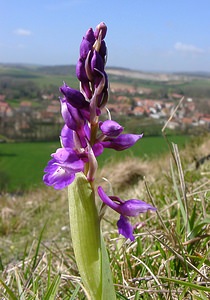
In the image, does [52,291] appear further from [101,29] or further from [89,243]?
[101,29]

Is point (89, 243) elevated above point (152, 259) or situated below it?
above

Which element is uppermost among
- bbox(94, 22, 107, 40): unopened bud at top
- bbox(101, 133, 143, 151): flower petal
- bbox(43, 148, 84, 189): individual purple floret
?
bbox(94, 22, 107, 40): unopened bud at top

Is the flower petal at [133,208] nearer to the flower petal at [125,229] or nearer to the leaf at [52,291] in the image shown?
the flower petal at [125,229]

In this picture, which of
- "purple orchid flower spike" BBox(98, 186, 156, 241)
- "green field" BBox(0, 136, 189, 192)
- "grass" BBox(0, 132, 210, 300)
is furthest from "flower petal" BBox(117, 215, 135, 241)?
"green field" BBox(0, 136, 189, 192)

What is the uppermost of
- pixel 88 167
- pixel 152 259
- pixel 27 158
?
pixel 88 167

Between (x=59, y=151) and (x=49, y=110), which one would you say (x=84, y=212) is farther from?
(x=49, y=110)

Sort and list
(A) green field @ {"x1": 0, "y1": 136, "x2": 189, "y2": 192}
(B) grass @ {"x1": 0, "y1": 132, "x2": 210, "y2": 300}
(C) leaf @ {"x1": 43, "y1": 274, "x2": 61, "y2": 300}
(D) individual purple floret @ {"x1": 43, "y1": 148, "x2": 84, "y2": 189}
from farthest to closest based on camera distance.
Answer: (A) green field @ {"x1": 0, "y1": 136, "x2": 189, "y2": 192} → (B) grass @ {"x1": 0, "y1": 132, "x2": 210, "y2": 300} → (C) leaf @ {"x1": 43, "y1": 274, "x2": 61, "y2": 300} → (D) individual purple floret @ {"x1": 43, "y1": 148, "x2": 84, "y2": 189}

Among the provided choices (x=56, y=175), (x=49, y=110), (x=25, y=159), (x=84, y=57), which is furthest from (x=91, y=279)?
(x=49, y=110)

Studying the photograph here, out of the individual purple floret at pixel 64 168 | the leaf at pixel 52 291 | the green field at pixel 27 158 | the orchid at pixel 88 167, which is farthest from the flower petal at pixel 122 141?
the green field at pixel 27 158

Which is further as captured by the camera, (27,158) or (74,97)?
(27,158)

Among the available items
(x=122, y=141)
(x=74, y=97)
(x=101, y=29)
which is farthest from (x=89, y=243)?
(x=101, y=29)

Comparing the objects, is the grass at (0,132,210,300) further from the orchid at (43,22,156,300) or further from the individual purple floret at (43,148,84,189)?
the individual purple floret at (43,148,84,189)
